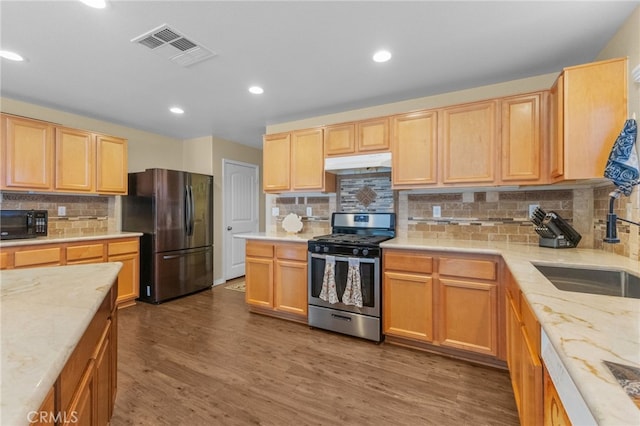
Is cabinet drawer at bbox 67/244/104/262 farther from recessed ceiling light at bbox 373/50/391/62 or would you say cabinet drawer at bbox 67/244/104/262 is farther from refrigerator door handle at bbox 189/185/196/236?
recessed ceiling light at bbox 373/50/391/62

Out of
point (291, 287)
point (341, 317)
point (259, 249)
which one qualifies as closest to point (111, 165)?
point (259, 249)

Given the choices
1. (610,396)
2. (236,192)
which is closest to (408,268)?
(610,396)

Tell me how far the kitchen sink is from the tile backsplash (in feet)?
15.8

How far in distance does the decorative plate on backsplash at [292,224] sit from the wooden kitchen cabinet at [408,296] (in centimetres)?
140

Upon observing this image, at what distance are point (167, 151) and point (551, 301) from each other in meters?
5.11

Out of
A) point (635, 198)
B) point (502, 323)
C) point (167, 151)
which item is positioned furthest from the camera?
point (167, 151)

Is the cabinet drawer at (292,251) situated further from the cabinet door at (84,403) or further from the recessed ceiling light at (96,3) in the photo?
the recessed ceiling light at (96,3)

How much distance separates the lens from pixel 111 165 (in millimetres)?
3672

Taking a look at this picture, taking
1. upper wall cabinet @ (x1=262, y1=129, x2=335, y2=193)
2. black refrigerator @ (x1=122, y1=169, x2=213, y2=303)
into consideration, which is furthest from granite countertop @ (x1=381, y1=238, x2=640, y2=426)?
black refrigerator @ (x1=122, y1=169, x2=213, y2=303)

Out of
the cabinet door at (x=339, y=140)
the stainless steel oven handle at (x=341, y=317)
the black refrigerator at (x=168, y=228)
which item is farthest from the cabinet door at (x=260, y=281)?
the cabinet door at (x=339, y=140)

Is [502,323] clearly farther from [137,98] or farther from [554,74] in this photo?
[137,98]

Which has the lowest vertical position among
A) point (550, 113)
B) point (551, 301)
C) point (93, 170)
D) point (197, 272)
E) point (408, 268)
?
point (197, 272)

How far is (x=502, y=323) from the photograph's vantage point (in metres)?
2.16

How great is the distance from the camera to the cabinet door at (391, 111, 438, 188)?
270 centimetres
